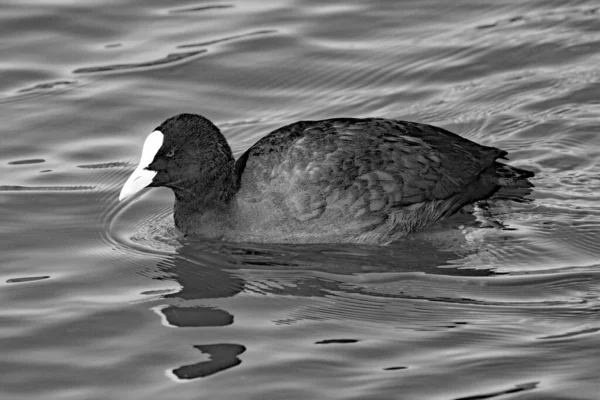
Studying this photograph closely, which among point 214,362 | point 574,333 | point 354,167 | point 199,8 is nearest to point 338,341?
point 214,362

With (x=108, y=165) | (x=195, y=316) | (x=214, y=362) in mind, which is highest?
(x=108, y=165)

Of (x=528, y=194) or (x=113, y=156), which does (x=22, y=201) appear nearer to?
(x=113, y=156)

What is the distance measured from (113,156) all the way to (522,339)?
4069mm

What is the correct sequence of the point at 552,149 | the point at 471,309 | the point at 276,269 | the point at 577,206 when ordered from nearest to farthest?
the point at 471,309 → the point at 276,269 → the point at 577,206 → the point at 552,149

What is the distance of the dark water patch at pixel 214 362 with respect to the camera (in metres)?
6.27

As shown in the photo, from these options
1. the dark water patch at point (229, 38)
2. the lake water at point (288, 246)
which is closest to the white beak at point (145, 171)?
the lake water at point (288, 246)

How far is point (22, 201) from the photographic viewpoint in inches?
339

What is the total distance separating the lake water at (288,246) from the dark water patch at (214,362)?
0.01 meters

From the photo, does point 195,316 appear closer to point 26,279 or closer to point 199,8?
point 26,279

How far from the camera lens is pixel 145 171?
7.89 m

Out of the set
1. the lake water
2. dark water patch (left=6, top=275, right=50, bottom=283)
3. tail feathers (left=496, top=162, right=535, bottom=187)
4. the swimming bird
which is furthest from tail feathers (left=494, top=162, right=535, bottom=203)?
dark water patch (left=6, top=275, right=50, bottom=283)

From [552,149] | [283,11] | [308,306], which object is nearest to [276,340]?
[308,306]

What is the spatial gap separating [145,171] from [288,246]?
42.4 inches

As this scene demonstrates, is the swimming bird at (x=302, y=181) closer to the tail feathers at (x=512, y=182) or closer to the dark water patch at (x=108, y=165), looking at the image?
the tail feathers at (x=512, y=182)
